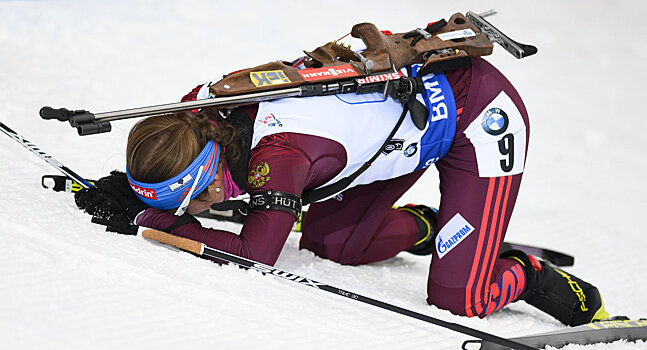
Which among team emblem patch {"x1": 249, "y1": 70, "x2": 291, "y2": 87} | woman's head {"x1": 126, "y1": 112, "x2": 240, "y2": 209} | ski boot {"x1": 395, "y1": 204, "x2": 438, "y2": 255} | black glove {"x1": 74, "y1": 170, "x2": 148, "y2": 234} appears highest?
team emblem patch {"x1": 249, "y1": 70, "x2": 291, "y2": 87}

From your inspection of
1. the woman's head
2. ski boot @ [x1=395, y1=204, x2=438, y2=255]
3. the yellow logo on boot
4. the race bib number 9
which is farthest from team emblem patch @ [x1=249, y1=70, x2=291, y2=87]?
the yellow logo on boot

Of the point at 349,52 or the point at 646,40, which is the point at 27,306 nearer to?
the point at 349,52

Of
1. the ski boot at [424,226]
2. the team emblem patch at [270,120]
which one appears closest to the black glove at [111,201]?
the team emblem patch at [270,120]

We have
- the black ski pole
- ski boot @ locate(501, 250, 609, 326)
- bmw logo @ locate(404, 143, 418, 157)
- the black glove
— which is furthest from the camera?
ski boot @ locate(501, 250, 609, 326)

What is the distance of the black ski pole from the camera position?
5.09ft

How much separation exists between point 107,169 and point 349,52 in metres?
1.10

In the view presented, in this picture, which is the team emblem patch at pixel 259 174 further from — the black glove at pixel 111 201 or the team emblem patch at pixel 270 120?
the black glove at pixel 111 201

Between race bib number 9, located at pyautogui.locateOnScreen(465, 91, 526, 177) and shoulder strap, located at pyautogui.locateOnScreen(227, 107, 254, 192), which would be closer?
shoulder strap, located at pyautogui.locateOnScreen(227, 107, 254, 192)

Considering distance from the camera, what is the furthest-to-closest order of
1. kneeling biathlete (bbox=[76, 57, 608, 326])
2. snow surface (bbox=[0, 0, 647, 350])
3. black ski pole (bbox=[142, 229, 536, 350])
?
kneeling biathlete (bbox=[76, 57, 608, 326]) → black ski pole (bbox=[142, 229, 536, 350]) → snow surface (bbox=[0, 0, 647, 350])

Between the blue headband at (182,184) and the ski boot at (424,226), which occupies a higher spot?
the blue headband at (182,184)

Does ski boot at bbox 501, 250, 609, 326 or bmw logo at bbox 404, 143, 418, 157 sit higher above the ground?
bmw logo at bbox 404, 143, 418, 157

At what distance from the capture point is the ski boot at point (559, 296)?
6.87 ft

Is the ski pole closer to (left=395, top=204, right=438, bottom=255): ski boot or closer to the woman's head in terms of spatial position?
the woman's head

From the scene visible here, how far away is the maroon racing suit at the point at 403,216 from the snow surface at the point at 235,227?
0.21ft
